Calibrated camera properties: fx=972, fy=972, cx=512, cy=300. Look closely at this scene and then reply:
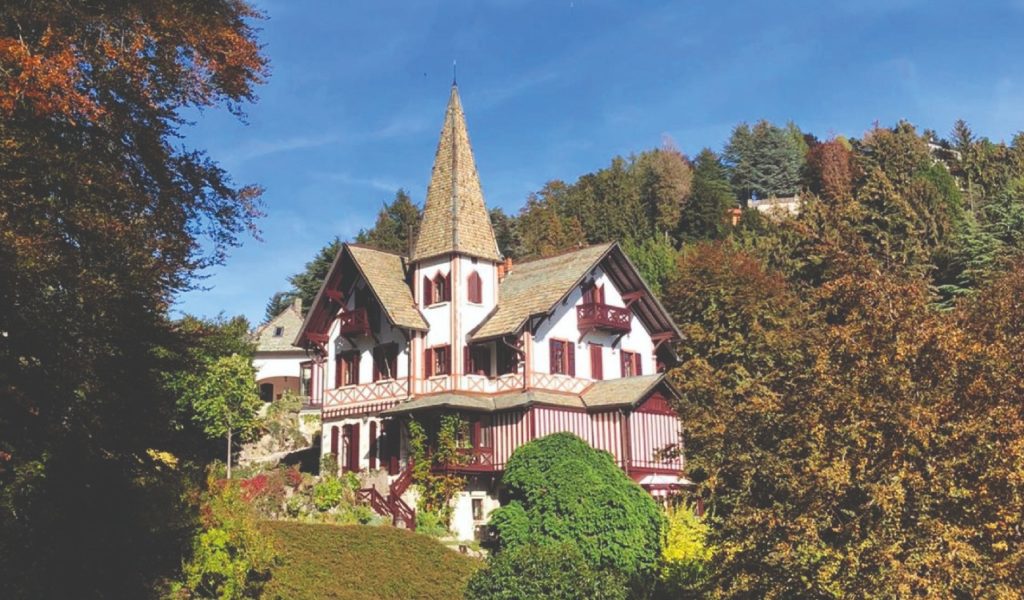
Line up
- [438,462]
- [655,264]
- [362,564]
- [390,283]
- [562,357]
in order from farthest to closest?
[655,264] → [390,283] → [562,357] → [438,462] → [362,564]

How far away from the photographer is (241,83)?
16969 millimetres

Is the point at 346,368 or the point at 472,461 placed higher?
the point at 346,368

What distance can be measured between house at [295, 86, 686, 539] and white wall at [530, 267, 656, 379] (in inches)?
2.0

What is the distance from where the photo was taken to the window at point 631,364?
131 ft

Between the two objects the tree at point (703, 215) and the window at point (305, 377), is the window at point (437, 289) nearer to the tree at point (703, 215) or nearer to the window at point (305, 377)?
the window at point (305, 377)

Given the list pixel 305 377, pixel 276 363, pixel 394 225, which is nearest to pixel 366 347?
pixel 305 377

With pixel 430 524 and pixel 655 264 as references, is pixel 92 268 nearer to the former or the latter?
pixel 430 524

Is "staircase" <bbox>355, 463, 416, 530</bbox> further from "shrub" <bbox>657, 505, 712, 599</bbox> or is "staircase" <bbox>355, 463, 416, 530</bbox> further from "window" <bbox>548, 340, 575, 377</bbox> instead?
"shrub" <bbox>657, 505, 712, 599</bbox>

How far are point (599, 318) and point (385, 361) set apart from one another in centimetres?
861

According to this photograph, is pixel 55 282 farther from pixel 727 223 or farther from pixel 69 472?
pixel 727 223

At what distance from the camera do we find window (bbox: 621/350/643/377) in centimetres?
4006

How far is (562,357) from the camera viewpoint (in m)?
37.3

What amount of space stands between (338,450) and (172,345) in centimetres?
2390

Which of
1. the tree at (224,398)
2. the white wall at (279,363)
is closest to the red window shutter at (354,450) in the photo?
the tree at (224,398)
